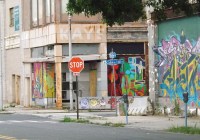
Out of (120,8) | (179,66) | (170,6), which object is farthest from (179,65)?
(120,8)

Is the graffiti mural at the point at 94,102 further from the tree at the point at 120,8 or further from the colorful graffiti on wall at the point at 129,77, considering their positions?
the tree at the point at 120,8

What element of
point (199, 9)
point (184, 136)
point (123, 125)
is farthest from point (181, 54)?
point (199, 9)

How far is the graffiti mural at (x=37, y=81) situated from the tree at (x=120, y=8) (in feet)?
90.6

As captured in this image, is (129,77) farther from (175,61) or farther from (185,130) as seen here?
(185,130)

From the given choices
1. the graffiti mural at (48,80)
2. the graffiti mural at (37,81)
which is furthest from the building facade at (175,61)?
the graffiti mural at (37,81)

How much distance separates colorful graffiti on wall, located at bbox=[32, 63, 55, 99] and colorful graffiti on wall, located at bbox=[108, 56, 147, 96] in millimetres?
4601

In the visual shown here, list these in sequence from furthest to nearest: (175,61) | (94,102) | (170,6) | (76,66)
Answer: (94,102)
(76,66)
(175,61)
(170,6)

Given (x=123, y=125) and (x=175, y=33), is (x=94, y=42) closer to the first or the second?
(x=175, y=33)

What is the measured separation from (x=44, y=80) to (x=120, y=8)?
27767mm

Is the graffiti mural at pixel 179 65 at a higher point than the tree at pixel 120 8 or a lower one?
lower

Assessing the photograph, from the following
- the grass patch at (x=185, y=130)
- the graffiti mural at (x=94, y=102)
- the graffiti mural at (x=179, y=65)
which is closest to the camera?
the grass patch at (x=185, y=130)

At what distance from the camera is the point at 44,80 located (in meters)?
41.2

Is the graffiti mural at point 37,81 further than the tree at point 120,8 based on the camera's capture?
Yes

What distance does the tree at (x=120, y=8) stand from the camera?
13547mm
